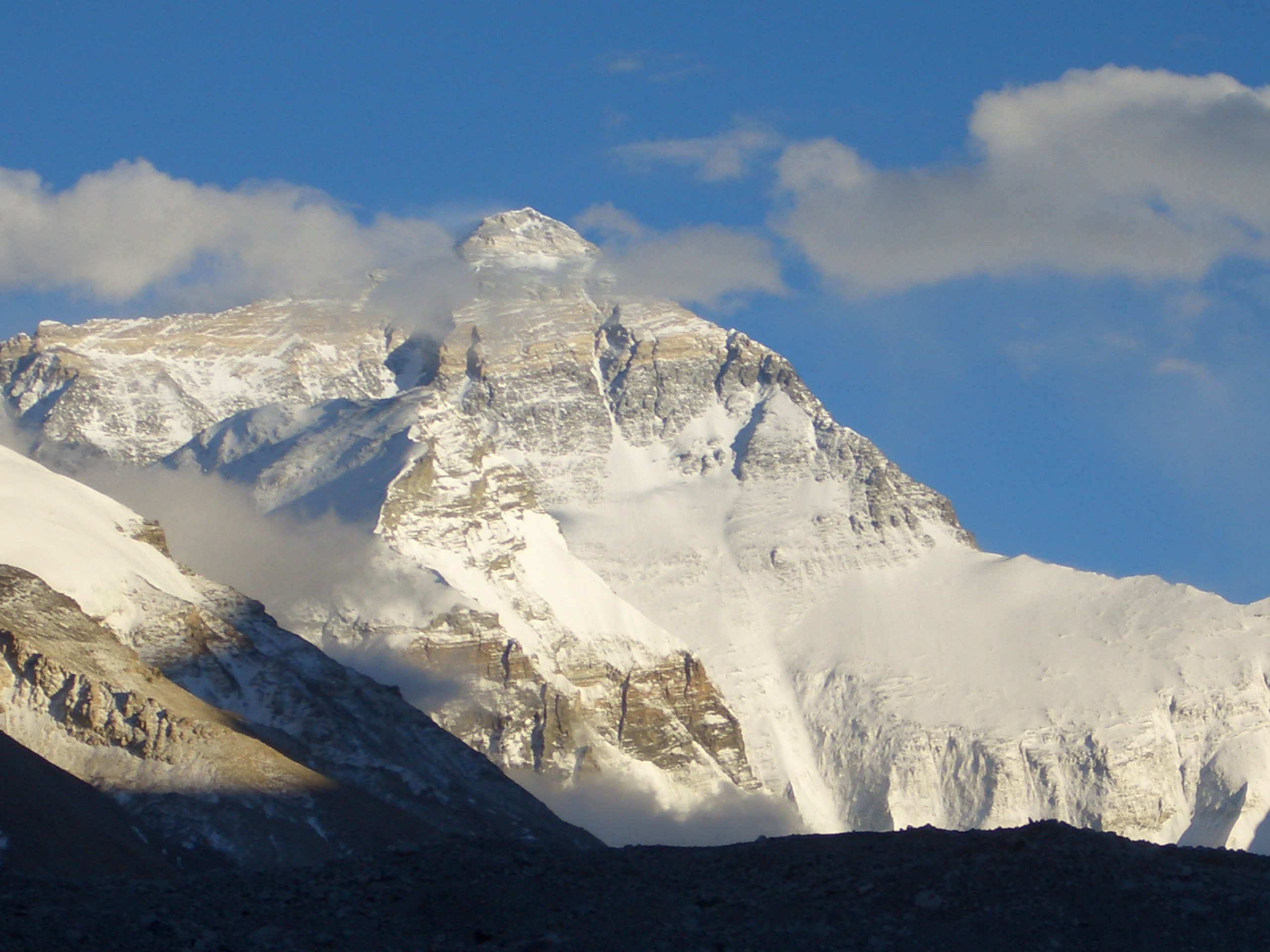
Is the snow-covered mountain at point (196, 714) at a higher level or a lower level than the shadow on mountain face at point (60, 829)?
higher

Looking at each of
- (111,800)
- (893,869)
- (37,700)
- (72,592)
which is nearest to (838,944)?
(893,869)

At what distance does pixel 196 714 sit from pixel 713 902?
189ft

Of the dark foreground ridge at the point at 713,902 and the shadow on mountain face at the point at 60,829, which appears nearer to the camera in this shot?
the dark foreground ridge at the point at 713,902

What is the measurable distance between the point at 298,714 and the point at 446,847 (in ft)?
231

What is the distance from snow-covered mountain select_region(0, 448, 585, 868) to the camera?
86.1m

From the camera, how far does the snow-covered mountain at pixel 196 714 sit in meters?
A: 86.1

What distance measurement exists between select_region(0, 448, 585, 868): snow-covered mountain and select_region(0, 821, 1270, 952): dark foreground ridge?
30111mm

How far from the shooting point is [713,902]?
4028 centimetres

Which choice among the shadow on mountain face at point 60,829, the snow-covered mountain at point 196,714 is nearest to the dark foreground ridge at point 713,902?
the shadow on mountain face at point 60,829

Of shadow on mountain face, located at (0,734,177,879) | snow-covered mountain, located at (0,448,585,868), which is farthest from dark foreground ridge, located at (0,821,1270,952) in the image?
snow-covered mountain, located at (0,448,585,868)

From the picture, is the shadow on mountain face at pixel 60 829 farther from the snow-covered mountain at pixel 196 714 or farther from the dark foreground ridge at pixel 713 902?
the dark foreground ridge at pixel 713 902

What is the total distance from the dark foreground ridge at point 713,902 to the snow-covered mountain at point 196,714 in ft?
98.8

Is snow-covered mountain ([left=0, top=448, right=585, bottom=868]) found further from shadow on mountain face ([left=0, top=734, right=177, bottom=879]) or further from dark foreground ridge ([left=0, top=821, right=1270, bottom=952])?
dark foreground ridge ([left=0, top=821, right=1270, bottom=952])

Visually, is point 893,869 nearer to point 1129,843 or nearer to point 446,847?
point 1129,843
